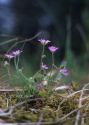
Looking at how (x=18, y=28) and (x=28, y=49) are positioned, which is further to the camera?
(x=18, y=28)

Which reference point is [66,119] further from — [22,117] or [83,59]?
[83,59]

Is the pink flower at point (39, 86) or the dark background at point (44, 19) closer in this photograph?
the pink flower at point (39, 86)

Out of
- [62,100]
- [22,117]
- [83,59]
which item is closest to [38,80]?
[62,100]

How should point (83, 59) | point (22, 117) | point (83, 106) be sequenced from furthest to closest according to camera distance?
point (83, 59), point (83, 106), point (22, 117)

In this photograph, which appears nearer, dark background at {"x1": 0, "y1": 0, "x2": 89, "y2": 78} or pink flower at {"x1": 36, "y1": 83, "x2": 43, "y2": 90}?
pink flower at {"x1": 36, "y1": 83, "x2": 43, "y2": 90}

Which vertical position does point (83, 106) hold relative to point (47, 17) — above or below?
below

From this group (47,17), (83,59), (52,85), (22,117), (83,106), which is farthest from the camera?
(47,17)

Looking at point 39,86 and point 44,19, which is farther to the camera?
point 44,19

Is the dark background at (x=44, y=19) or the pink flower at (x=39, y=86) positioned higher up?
the dark background at (x=44, y=19)

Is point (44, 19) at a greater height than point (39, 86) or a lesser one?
greater

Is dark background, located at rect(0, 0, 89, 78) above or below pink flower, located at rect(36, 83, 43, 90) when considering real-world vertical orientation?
above

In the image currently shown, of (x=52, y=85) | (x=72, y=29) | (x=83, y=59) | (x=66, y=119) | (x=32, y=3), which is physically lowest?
(x=66, y=119)
